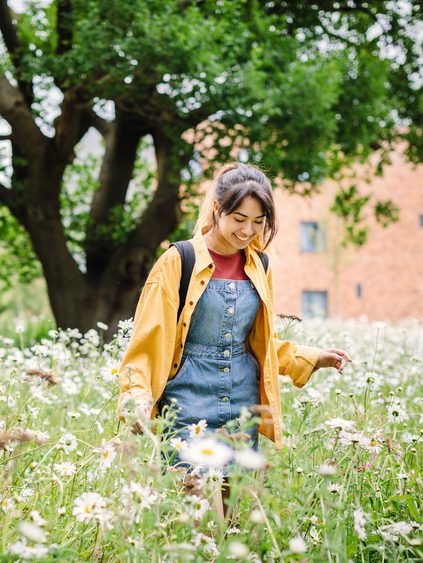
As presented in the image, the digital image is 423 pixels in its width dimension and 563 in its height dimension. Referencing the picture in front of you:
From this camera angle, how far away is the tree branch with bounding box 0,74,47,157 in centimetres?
820

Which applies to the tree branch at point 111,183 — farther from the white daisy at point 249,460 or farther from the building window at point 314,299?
the building window at point 314,299

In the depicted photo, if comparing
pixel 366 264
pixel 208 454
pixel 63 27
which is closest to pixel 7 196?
pixel 63 27

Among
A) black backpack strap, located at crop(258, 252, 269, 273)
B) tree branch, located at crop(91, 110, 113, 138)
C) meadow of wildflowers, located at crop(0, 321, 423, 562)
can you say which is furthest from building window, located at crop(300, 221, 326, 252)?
black backpack strap, located at crop(258, 252, 269, 273)

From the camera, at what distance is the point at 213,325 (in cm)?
275

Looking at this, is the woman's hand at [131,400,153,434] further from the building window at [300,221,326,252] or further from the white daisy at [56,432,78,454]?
the building window at [300,221,326,252]

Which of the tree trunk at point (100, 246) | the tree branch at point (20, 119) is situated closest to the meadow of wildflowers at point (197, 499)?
the tree trunk at point (100, 246)

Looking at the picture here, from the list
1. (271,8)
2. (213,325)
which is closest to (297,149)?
(271,8)

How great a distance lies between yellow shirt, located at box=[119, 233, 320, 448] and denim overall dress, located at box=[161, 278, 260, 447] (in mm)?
51

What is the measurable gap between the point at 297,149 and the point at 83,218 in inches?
142

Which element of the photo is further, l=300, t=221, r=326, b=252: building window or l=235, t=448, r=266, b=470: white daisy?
l=300, t=221, r=326, b=252: building window

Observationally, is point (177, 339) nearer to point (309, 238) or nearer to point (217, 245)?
point (217, 245)

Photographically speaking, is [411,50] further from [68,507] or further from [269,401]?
[68,507]

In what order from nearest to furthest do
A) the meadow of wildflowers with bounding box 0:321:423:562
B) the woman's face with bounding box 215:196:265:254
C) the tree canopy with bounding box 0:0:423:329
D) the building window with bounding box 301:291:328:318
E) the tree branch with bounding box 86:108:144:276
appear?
1. the meadow of wildflowers with bounding box 0:321:423:562
2. the woman's face with bounding box 215:196:265:254
3. the tree canopy with bounding box 0:0:423:329
4. the tree branch with bounding box 86:108:144:276
5. the building window with bounding box 301:291:328:318

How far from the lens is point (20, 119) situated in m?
8.30
